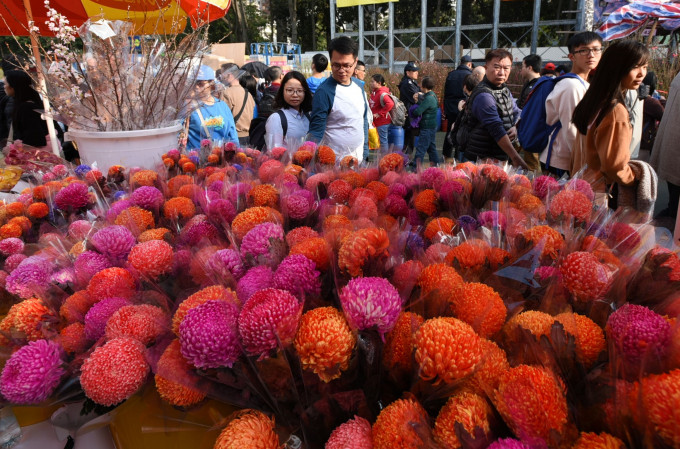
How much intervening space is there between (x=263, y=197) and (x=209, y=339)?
2.41 ft

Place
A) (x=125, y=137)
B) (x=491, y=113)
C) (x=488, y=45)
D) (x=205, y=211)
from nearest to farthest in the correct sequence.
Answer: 1. (x=205, y=211)
2. (x=125, y=137)
3. (x=491, y=113)
4. (x=488, y=45)

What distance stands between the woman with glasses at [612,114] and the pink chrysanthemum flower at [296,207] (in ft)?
5.75

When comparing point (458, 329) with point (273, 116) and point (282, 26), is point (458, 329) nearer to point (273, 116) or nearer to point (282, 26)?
point (273, 116)

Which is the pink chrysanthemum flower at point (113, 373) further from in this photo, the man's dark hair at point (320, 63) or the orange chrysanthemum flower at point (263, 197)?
the man's dark hair at point (320, 63)

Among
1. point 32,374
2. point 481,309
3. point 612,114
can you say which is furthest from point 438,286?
point 612,114

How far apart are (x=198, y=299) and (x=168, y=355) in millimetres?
104

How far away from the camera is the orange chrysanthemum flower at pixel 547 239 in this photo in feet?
2.65

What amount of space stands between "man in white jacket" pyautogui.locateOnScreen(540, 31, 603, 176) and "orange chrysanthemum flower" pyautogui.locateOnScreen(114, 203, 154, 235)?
286 cm

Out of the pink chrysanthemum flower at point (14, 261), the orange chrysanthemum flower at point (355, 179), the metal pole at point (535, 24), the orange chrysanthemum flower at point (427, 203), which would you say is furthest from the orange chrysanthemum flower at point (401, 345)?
the metal pole at point (535, 24)

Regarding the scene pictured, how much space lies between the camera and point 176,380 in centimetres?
60

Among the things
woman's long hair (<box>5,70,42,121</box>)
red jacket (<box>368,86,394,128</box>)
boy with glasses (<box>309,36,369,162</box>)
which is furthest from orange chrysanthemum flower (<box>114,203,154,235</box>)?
red jacket (<box>368,86,394,128</box>)

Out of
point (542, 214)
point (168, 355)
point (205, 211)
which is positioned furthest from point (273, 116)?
point (168, 355)

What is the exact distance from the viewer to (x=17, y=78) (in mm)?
4211

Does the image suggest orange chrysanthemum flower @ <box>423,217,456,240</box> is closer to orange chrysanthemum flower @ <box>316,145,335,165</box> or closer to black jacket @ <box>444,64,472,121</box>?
orange chrysanthemum flower @ <box>316,145,335,165</box>
